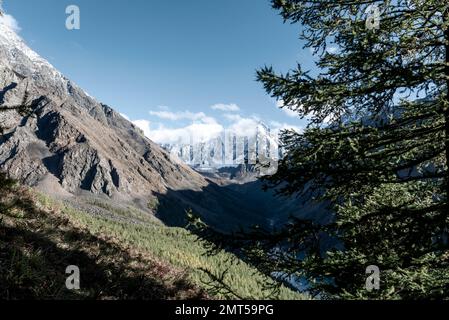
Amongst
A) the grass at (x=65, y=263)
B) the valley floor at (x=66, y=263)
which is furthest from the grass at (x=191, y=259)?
the grass at (x=65, y=263)

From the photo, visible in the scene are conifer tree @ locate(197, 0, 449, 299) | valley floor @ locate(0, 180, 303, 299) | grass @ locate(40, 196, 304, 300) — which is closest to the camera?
conifer tree @ locate(197, 0, 449, 299)

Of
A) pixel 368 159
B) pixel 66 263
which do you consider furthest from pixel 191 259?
pixel 368 159

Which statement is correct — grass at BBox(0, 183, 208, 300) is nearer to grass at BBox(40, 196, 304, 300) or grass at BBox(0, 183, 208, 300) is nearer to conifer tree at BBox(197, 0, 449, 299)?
grass at BBox(40, 196, 304, 300)

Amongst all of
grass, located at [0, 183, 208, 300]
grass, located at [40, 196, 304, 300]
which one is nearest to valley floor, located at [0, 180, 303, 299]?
grass, located at [0, 183, 208, 300]

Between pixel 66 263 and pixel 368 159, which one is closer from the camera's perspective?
pixel 368 159

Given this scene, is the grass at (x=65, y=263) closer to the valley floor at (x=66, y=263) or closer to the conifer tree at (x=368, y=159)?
the valley floor at (x=66, y=263)

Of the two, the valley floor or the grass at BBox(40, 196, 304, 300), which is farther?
the grass at BBox(40, 196, 304, 300)

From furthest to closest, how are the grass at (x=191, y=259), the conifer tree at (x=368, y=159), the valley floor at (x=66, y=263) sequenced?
the grass at (x=191, y=259)
the valley floor at (x=66, y=263)
the conifer tree at (x=368, y=159)

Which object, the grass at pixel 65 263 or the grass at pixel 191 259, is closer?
the grass at pixel 65 263

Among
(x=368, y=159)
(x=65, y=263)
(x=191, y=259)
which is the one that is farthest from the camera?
(x=191, y=259)

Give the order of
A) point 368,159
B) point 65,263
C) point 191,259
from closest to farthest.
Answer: point 368,159
point 65,263
point 191,259

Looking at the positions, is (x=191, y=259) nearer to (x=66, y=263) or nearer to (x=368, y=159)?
(x=66, y=263)

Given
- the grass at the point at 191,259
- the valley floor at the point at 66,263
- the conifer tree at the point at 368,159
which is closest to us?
the conifer tree at the point at 368,159
